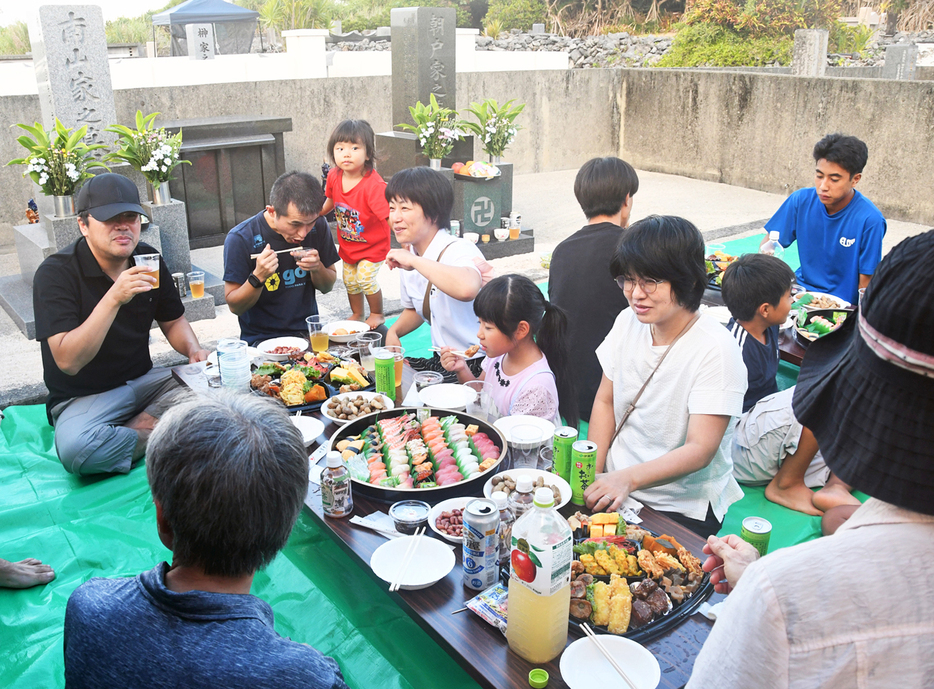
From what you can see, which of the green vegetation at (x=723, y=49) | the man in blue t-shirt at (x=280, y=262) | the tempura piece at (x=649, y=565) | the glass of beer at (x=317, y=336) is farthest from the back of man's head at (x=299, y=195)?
the green vegetation at (x=723, y=49)

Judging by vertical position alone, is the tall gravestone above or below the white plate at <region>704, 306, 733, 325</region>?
above

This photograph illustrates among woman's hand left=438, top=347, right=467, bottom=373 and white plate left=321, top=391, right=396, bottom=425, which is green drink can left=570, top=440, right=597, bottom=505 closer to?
white plate left=321, top=391, right=396, bottom=425

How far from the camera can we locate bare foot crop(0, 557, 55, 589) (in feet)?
9.21

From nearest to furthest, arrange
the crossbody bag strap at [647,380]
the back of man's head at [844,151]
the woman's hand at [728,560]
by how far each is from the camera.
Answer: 1. the woman's hand at [728,560]
2. the crossbody bag strap at [647,380]
3. the back of man's head at [844,151]

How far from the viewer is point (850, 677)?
929 mm

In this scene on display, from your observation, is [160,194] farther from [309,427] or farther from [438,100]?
[309,427]

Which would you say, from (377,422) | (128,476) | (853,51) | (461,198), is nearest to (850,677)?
(377,422)

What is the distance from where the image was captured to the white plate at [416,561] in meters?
1.92

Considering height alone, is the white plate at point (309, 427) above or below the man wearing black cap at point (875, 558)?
below

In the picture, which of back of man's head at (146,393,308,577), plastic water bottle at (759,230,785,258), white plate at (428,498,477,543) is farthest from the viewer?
plastic water bottle at (759,230,785,258)

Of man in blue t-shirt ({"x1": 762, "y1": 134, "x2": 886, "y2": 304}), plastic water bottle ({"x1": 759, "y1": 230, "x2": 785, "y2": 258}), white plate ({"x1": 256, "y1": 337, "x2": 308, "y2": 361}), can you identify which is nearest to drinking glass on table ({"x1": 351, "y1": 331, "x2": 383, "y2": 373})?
white plate ({"x1": 256, "y1": 337, "x2": 308, "y2": 361})

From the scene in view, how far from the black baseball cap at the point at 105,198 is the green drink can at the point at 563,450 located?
233 cm

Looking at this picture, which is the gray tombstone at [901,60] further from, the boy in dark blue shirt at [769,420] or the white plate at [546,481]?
the white plate at [546,481]

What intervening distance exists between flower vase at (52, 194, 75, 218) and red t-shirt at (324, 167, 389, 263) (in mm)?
2016
